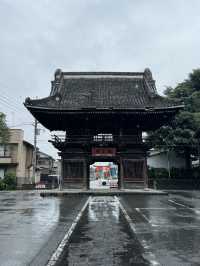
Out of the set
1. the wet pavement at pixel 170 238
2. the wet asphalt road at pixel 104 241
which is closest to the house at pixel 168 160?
the wet pavement at pixel 170 238

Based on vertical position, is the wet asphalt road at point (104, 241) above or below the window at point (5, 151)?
below

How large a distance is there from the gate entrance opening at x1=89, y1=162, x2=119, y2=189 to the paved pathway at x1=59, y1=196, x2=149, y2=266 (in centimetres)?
3486

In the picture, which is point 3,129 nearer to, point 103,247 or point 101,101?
point 101,101

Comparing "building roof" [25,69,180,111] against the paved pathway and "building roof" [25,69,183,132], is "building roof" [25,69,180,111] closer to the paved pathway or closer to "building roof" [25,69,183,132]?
"building roof" [25,69,183,132]

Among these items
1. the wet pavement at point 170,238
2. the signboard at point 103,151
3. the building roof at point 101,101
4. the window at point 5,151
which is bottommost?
the wet pavement at point 170,238

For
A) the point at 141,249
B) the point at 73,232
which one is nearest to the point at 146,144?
the point at 73,232

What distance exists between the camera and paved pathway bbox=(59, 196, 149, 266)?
21.1 feet

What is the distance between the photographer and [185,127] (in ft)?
132

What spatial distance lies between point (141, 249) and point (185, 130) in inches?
1310

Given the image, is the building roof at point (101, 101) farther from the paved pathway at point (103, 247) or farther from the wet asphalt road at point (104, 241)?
the paved pathway at point (103, 247)

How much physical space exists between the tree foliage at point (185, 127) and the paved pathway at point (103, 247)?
27196mm

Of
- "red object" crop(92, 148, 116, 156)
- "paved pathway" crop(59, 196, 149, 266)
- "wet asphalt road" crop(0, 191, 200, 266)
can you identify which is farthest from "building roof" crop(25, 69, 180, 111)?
"paved pathway" crop(59, 196, 149, 266)

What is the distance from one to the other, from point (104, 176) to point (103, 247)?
111528mm

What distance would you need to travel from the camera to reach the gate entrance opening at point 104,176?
56.0m
